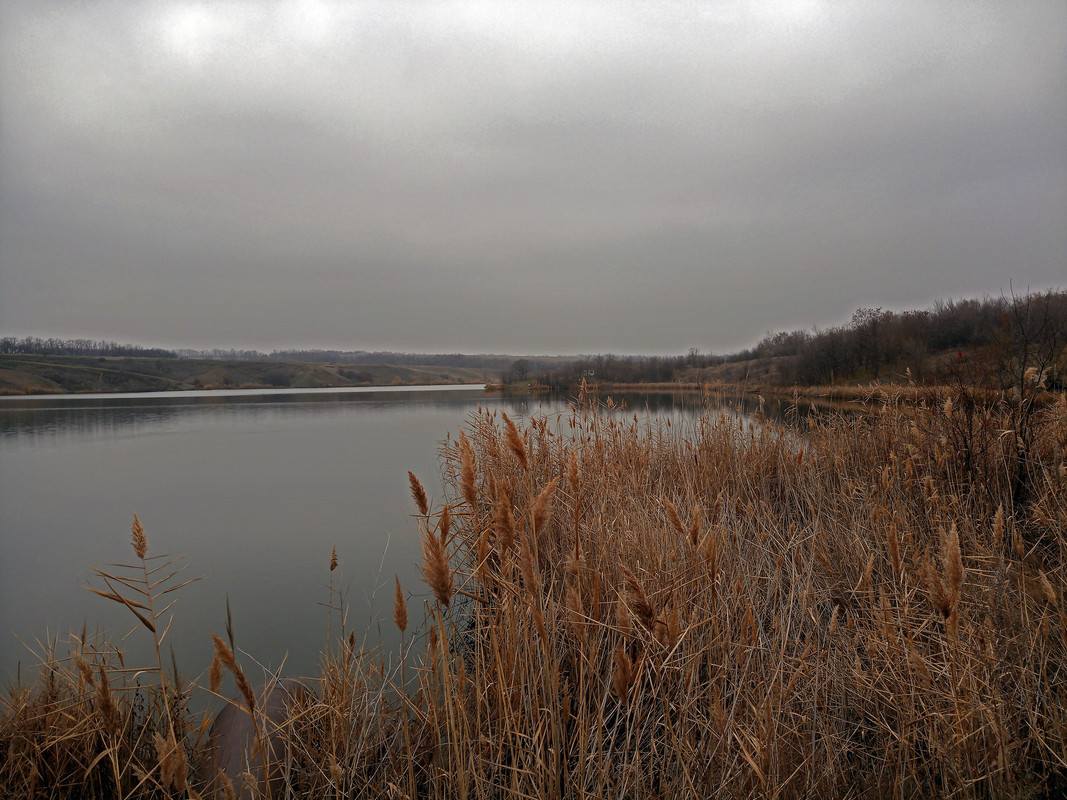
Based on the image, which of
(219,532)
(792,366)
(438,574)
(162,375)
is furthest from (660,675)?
(162,375)

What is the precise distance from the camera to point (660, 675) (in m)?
1.67

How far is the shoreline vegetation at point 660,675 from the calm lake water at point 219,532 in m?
0.61

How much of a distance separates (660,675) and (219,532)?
985 centimetres

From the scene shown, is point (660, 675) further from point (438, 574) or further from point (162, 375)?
point (162, 375)

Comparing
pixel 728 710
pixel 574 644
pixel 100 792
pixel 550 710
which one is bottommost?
pixel 100 792

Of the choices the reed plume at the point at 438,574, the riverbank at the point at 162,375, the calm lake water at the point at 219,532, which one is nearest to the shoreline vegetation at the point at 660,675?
the reed plume at the point at 438,574

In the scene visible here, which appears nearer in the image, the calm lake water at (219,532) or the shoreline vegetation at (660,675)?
the shoreline vegetation at (660,675)

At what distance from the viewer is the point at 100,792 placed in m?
2.29

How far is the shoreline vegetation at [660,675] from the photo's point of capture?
1.49 meters

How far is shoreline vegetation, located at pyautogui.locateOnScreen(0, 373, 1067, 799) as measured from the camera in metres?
1.49

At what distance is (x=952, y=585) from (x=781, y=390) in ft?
90.9

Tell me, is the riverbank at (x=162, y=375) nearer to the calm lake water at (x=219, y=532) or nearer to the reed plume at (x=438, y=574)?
the calm lake water at (x=219, y=532)

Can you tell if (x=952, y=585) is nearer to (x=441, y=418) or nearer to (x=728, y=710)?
(x=728, y=710)

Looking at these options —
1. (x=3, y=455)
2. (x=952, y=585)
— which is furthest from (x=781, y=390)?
(x=3, y=455)
